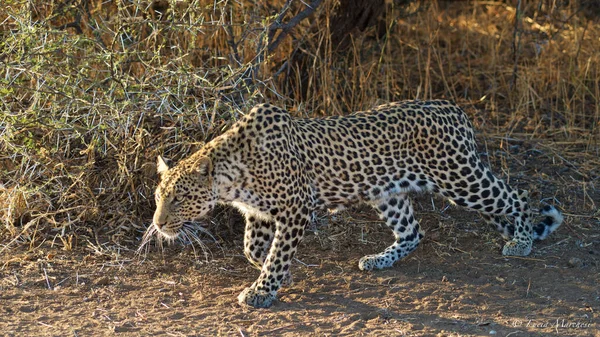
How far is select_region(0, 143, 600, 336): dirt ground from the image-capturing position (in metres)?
5.80

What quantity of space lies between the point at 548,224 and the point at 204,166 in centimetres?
292

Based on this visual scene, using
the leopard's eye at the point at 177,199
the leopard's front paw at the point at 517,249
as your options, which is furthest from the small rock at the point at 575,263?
the leopard's eye at the point at 177,199

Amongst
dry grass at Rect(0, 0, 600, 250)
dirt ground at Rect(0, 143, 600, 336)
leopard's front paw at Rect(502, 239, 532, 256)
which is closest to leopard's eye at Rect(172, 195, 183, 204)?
dirt ground at Rect(0, 143, 600, 336)

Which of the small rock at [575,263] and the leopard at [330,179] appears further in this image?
the small rock at [575,263]

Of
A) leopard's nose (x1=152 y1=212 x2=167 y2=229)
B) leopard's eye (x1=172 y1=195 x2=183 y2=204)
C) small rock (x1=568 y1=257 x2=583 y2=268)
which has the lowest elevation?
small rock (x1=568 y1=257 x2=583 y2=268)

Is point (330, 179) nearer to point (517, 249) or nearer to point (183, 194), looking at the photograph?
point (183, 194)

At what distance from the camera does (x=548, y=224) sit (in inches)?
285

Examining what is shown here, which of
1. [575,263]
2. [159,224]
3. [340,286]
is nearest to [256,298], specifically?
[340,286]

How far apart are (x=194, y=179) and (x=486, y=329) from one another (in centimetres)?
215

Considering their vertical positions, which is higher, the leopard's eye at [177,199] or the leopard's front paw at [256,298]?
the leopard's eye at [177,199]

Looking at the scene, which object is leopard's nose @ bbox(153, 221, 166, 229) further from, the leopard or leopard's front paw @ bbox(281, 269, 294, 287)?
leopard's front paw @ bbox(281, 269, 294, 287)

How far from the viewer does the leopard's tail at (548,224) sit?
718cm

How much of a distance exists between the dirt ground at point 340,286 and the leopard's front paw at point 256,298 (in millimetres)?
67

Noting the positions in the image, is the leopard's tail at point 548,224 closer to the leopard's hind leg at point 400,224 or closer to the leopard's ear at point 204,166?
the leopard's hind leg at point 400,224
